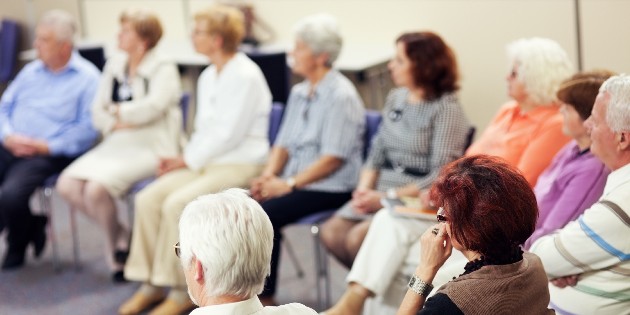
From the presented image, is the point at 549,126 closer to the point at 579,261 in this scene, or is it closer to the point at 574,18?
the point at 579,261

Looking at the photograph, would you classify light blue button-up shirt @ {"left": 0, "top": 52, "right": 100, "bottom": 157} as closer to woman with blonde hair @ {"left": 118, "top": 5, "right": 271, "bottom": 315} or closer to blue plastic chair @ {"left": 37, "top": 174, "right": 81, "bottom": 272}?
blue plastic chair @ {"left": 37, "top": 174, "right": 81, "bottom": 272}

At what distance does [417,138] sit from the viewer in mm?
4062

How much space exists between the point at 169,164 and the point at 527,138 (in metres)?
1.89

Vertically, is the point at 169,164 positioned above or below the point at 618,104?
below

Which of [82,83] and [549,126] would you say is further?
[82,83]

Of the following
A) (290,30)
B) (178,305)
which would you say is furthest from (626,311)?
(290,30)

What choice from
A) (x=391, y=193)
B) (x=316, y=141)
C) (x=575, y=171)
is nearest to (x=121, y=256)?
(x=316, y=141)

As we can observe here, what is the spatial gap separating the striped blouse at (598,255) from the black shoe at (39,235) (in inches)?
123

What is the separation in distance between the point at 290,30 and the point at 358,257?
9.78ft

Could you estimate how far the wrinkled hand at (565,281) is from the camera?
2949 mm

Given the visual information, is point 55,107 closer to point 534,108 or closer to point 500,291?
point 534,108

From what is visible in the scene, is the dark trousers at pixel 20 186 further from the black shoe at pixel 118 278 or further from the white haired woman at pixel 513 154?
the white haired woman at pixel 513 154

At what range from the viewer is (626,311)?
2.85 m

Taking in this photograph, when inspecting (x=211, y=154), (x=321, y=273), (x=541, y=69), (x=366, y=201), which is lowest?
(x=321, y=273)
